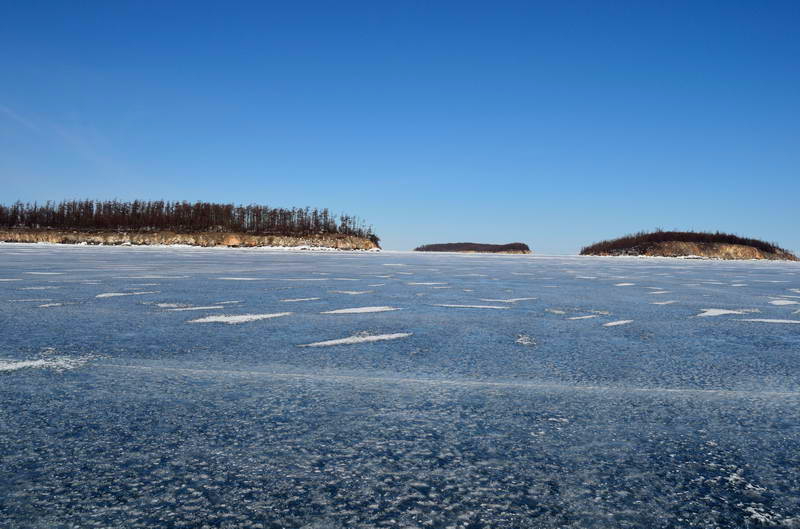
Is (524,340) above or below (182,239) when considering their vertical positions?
below

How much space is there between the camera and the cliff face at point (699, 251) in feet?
367

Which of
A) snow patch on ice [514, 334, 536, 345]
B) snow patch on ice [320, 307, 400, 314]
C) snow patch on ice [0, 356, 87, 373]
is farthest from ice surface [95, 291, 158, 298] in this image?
snow patch on ice [514, 334, 536, 345]

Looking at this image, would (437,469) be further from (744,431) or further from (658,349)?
(658,349)

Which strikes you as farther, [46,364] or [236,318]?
[236,318]

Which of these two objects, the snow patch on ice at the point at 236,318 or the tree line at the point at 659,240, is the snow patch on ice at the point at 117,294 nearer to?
the snow patch on ice at the point at 236,318

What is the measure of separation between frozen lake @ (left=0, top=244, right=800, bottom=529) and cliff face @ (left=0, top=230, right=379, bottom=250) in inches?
3755

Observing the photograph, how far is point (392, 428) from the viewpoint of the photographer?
5.94ft

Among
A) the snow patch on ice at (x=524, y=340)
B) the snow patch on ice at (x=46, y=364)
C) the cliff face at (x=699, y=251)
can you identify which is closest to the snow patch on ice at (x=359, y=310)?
the snow patch on ice at (x=524, y=340)

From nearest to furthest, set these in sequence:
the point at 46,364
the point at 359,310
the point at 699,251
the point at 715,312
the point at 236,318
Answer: the point at 46,364 → the point at 236,318 → the point at 359,310 → the point at 715,312 → the point at 699,251

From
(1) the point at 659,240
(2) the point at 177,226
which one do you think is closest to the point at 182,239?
(2) the point at 177,226

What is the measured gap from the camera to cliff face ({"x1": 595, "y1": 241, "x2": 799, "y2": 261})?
11186cm

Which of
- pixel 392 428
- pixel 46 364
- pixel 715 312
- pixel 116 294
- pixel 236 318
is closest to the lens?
pixel 392 428

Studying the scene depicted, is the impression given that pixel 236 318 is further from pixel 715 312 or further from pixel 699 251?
pixel 699 251

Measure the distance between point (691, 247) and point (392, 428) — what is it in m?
129
